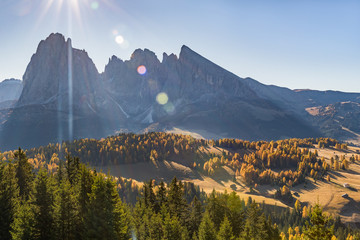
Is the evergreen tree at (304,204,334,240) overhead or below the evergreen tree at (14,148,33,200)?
overhead

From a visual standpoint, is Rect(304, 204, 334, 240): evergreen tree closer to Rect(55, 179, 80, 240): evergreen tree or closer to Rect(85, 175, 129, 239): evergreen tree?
Rect(85, 175, 129, 239): evergreen tree

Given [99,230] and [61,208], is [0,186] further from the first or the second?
[99,230]

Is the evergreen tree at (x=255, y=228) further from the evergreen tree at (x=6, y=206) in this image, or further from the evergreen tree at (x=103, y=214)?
the evergreen tree at (x=6, y=206)

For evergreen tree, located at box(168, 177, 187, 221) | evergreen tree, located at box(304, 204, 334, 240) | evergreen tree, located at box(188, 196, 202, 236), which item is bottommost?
evergreen tree, located at box(188, 196, 202, 236)

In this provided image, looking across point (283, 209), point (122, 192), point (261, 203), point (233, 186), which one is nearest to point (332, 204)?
point (283, 209)

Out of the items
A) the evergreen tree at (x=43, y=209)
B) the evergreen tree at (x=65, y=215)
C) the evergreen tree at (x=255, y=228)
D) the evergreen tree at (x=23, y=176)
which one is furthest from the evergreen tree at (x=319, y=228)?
the evergreen tree at (x=23, y=176)

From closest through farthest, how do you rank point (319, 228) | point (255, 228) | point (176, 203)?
point (319, 228) < point (255, 228) < point (176, 203)

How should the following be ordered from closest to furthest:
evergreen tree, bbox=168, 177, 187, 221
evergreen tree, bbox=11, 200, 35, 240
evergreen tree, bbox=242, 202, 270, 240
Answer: evergreen tree, bbox=11, 200, 35, 240 < evergreen tree, bbox=242, 202, 270, 240 < evergreen tree, bbox=168, 177, 187, 221

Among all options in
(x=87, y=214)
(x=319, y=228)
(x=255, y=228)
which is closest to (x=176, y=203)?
(x=255, y=228)

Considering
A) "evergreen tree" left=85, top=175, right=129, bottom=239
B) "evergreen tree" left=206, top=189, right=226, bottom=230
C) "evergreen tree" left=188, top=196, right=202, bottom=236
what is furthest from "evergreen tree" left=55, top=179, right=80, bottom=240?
"evergreen tree" left=206, top=189, right=226, bottom=230

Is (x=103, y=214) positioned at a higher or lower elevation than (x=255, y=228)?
higher

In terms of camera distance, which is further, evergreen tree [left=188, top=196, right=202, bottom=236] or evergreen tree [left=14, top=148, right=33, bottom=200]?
evergreen tree [left=188, top=196, right=202, bottom=236]

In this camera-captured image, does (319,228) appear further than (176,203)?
No

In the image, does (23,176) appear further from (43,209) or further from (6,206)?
(43,209)
